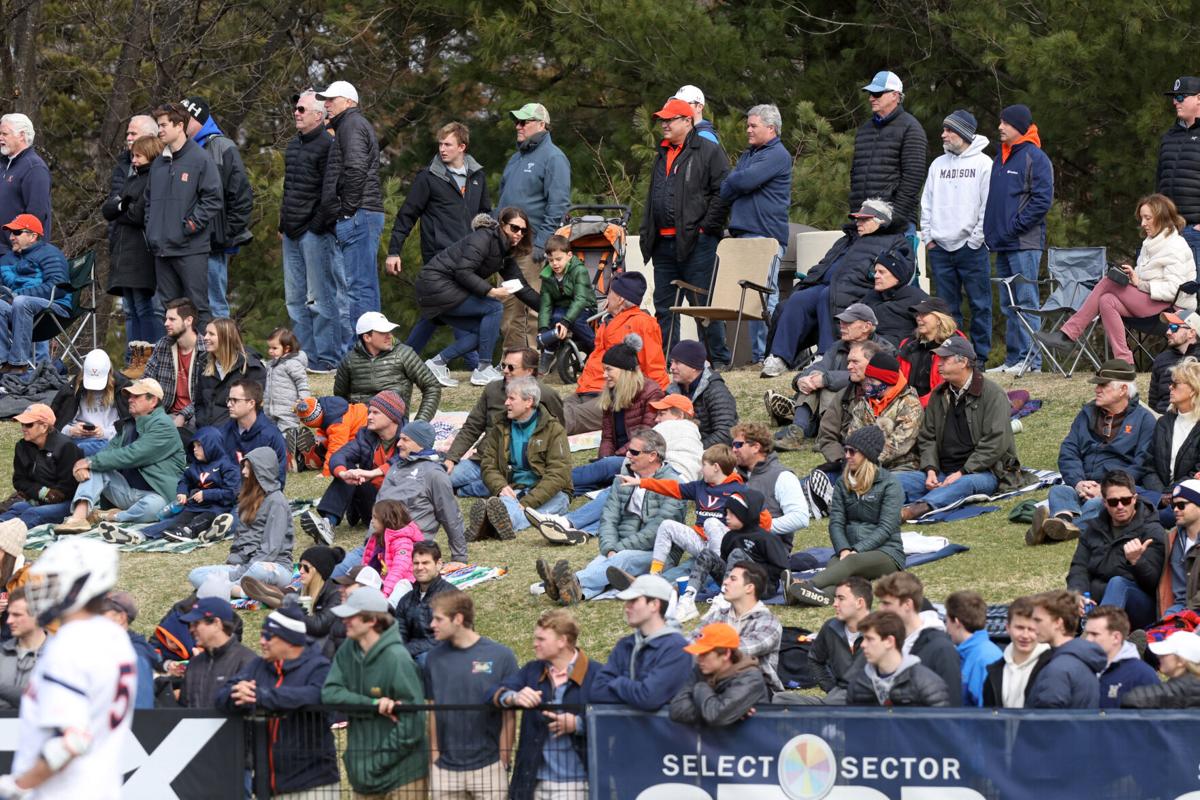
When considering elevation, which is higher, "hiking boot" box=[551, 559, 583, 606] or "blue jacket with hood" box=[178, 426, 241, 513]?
"hiking boot" box=[551, 559, 583, 606]

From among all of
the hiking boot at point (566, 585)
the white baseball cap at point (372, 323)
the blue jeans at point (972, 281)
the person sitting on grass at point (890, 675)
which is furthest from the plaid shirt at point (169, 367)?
the person sitting on grass at point (890, 675)

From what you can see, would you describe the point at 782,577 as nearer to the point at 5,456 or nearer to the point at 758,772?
the point at 758,772

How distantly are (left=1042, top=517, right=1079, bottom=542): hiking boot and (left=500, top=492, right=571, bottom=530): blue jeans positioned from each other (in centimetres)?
341

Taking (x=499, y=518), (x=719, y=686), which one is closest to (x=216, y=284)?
(x=499, y=518)

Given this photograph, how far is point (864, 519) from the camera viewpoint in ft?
38.0

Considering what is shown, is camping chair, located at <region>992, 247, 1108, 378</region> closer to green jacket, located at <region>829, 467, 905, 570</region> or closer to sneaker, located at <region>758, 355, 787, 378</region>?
sneaker, located at <region>758, 355, 787, 378</region>

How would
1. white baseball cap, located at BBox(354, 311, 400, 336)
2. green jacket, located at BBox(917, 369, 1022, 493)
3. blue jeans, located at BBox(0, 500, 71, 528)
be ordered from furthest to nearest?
1. white baseball cap, located at BBox(354, 311, 400, 336)
2. blue jeans, located at BBox(0, 500, 71, 528)
3. green jacket, located at BBox(917, 369, 1022, 493)

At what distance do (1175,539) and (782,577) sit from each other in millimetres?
2178

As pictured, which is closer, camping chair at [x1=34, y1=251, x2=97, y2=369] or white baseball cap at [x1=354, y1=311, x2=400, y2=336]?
white baseball cap at [x1=354, y1=311, x2=400, y2=336]

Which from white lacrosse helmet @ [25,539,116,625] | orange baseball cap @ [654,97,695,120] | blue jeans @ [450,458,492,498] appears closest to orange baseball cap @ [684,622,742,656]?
white lacrosse helmet @ [25,539,116,625]

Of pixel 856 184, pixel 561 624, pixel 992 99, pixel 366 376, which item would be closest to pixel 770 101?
pixel 992 99

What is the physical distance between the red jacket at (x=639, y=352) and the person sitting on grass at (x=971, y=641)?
5695 millimetres

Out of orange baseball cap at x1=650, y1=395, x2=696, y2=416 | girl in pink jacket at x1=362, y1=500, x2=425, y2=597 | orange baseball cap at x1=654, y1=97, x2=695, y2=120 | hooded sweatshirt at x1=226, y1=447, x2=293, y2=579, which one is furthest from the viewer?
orange baseball cap at x1=654, y1=97, x2=695, y2=120

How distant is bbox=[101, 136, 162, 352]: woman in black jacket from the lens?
668 inches
